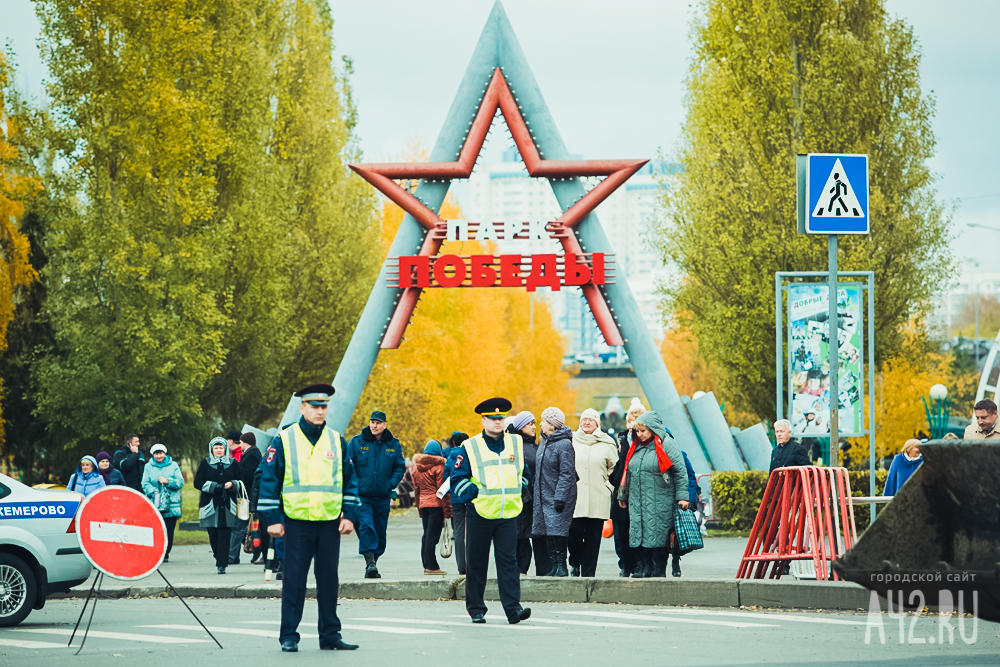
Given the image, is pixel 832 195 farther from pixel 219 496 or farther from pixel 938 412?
pixel 938 412

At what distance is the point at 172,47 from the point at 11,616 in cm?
1810

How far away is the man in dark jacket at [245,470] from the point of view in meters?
18.4

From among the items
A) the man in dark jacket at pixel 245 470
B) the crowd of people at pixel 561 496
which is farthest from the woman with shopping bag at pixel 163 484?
the crowd of people at pixel 561 496

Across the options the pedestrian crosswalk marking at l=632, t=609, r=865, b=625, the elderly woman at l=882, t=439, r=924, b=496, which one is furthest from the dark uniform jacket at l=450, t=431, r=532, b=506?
the elderly woman at l=882, t=439, r=924, b=496

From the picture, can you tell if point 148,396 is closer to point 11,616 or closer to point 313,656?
point 11,616

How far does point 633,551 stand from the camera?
14586mm

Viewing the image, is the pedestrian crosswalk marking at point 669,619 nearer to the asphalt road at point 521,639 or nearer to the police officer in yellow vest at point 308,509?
the asphalt road at point 521,639

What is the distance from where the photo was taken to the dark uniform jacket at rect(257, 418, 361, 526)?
9992 mm

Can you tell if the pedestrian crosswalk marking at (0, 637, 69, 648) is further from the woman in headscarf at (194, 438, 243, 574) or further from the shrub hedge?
the shrub hedge

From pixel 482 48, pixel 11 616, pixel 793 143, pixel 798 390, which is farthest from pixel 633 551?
pixel 793 143

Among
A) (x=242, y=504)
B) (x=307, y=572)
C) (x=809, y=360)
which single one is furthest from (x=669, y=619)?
(x=242, y=504)

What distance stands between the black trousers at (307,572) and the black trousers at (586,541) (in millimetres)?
5048

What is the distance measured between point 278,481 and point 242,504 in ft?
26.9

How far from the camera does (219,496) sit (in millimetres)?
18125
